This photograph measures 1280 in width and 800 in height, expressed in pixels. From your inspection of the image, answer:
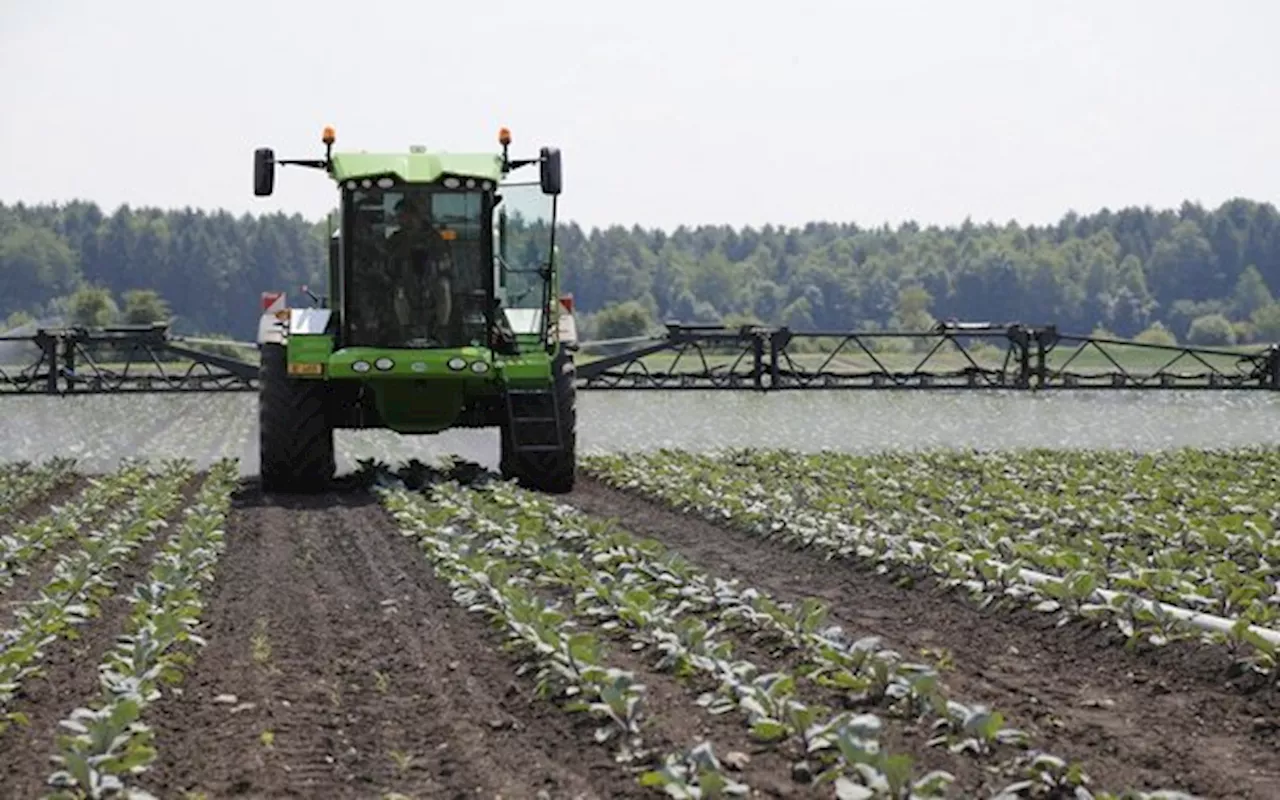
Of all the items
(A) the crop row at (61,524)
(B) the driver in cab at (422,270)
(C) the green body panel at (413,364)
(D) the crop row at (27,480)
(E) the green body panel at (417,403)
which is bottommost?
(D) the crop row at (27,480)

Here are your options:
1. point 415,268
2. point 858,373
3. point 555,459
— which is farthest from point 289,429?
point 858,373

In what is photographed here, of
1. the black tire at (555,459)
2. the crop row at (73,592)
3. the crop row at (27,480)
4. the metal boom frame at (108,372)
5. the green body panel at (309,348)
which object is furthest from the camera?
the metal boom frame at (108,372)

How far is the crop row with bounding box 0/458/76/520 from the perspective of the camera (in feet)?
57.7

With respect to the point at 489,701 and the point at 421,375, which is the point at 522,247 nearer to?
the point at 421,375

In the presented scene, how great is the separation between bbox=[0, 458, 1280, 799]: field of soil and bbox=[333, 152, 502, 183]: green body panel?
23.1 ft

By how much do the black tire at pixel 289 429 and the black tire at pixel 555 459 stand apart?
1.77m

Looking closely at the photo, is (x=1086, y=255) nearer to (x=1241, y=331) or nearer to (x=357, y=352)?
(x=1241, y=331)

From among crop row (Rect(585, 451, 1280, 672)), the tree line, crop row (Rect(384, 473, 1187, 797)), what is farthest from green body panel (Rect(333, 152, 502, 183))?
the tree line

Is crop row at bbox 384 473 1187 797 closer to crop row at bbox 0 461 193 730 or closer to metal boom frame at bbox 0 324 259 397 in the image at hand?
crop row at bbox 0 461 193 730

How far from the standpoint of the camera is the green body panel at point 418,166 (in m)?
18.8

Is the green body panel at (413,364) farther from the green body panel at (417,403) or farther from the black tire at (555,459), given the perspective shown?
the black tire at (555,459)

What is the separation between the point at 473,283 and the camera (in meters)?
19.0

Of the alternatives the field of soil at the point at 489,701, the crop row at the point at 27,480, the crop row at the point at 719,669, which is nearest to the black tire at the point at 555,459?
the crop row at the point at 27,480

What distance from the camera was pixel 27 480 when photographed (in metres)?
19.9
